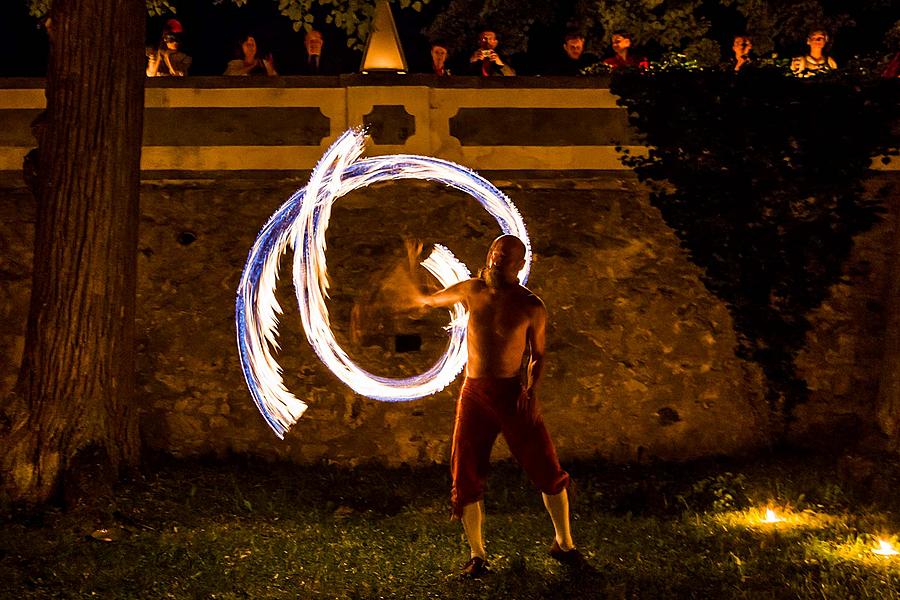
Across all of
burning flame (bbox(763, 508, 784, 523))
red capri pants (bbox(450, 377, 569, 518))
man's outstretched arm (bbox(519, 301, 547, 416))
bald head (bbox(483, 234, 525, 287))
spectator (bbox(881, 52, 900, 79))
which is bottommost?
burning flame (bbox(763, 508, 784, 523))

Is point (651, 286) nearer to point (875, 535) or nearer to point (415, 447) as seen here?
point (415, 447)

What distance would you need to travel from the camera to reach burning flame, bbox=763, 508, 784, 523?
26.2 ft

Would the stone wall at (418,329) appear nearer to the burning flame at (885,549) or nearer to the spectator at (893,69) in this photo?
the spectator at (893,69)

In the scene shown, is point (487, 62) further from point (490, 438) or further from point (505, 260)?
point (490, 438)

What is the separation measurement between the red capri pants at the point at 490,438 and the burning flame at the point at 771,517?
2.16 m

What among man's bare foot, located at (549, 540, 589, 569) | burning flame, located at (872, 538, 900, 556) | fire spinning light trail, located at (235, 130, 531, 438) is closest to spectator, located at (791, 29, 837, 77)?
fire spinning light trail, located at (235, 130, 531, 438)

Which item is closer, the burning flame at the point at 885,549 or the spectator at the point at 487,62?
the burning flame at the point at 885,549

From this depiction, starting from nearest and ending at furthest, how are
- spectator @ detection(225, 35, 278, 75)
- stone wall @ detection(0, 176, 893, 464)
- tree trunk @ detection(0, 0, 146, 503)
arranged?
1. tree trunk @ detection(0, 0, 146, 503)
2. stone wall @ detection(0, 176, 893, 464)
3. spectator @ detection(225, 35, 278, 75)

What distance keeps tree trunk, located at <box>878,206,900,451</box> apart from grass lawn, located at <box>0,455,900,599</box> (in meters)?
0.56

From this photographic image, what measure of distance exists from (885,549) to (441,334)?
420 cm

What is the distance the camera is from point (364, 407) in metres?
9.80

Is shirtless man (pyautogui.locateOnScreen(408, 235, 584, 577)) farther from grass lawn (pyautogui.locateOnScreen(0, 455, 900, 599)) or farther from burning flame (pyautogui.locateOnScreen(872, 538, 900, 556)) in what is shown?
burning flame (pyautogui.locateOnScreen(872, 538, 900, 556))

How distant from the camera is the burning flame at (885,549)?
7066 millimetres

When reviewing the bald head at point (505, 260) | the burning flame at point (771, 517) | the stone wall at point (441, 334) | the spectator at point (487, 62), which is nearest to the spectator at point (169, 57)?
the stone wall at point (441, 334)
